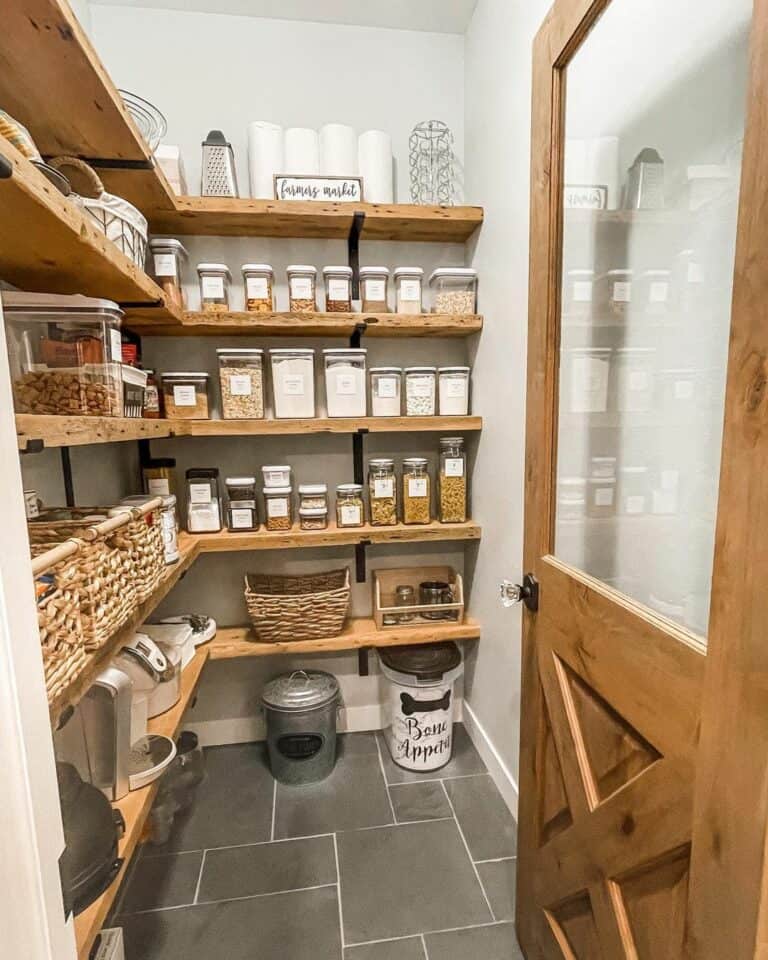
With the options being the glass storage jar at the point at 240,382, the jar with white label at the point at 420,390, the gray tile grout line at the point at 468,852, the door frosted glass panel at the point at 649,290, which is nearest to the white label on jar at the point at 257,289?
the glass storage jar at the point at 240,382

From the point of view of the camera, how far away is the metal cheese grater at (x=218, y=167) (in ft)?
5.68

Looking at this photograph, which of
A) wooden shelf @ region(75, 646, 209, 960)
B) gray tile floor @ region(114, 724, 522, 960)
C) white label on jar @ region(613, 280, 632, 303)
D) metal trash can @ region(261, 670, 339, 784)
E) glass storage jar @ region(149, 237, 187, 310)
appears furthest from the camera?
metal trash can @ region(261, 670, 339, 784)

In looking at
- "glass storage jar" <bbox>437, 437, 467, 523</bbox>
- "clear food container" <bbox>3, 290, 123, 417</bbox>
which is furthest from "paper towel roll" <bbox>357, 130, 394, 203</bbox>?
"clear food container" <bbox>3, 290, 123, 417</bbox>

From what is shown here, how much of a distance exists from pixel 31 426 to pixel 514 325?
1.32 metres

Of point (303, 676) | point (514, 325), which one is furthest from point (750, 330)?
point (303, 676)

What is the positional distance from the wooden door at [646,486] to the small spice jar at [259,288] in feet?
3.28

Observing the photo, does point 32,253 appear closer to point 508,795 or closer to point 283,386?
point 283,386

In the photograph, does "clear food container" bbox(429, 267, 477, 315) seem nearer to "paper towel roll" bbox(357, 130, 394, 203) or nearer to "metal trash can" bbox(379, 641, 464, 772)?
"paper towel roll" bbox(357, 130, 394, 203)

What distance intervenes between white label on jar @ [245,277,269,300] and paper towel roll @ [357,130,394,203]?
479 mm

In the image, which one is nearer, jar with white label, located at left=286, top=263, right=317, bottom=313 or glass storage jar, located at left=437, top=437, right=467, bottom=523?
jar with white label, located at left=286, top=263, right=317, bottom=313

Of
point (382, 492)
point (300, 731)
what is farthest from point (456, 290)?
point (300, 731)

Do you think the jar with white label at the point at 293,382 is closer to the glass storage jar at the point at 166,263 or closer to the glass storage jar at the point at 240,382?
the glass storage jar at the point at 240,382

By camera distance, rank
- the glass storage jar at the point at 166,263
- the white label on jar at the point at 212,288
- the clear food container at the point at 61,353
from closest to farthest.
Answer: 1. the clear food container at the point at 61,353
2. the glass storage jar at the point at 166,263
3. the white label on jar at the point at 212,288

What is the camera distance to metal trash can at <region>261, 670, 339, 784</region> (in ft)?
6.23
